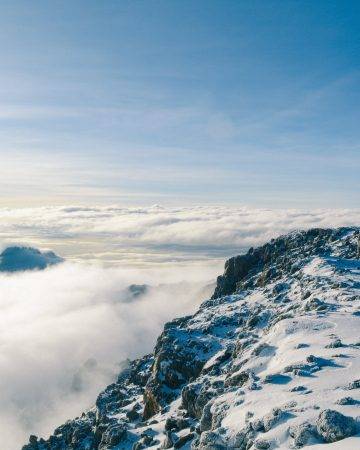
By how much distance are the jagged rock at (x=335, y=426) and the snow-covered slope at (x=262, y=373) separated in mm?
80

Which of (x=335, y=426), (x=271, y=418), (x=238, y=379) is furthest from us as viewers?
(x=238, y=379)

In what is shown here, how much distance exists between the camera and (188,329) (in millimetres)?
Answer: 123938

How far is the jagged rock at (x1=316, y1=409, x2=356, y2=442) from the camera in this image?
37.2m

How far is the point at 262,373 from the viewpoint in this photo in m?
66.7

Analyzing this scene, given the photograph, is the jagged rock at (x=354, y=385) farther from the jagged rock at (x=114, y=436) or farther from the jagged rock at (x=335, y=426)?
the jagged rock at (x=114, y=436)

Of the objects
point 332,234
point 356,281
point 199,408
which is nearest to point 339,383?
point 199,408

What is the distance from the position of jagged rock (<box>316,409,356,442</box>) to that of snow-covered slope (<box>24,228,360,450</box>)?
8 centimetres

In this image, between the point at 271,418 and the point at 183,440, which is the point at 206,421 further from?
the point at 271,418

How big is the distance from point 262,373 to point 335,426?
29537 mm

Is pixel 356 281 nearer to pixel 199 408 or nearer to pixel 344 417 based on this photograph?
pixel 199 408

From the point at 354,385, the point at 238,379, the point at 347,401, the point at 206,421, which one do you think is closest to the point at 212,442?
the point at 206,421

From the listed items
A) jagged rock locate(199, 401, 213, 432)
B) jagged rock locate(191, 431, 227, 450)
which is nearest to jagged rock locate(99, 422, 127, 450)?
jagged rock locate(199, 401, 213, 432)

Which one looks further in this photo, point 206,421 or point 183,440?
point 183,440

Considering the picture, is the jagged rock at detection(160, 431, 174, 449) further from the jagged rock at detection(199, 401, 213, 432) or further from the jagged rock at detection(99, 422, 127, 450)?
the jagged rock at detection(99, 422, 127, 450)
